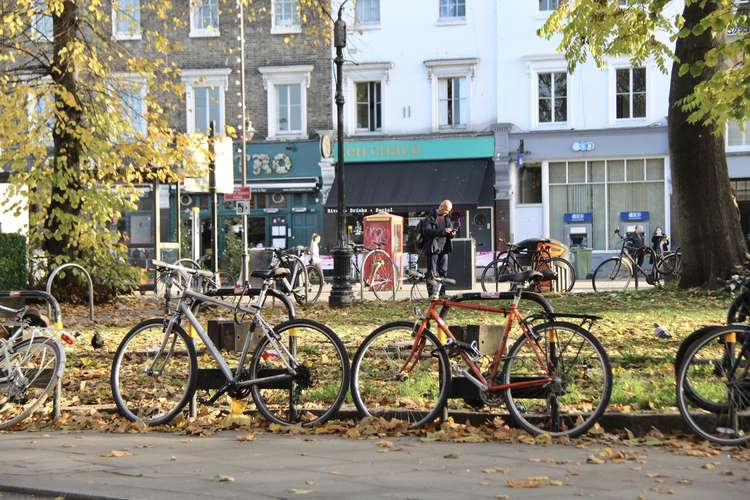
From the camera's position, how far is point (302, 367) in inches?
306

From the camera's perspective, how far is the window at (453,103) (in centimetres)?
3597

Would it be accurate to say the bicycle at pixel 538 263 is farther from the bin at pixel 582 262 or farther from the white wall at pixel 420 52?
the white wall at pixel 420 52

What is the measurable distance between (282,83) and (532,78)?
849 cm

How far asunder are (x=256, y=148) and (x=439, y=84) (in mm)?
6572

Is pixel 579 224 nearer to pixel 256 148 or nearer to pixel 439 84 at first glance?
pixel 439 84

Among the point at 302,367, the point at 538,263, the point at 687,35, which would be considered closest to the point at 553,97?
the point at 538,263

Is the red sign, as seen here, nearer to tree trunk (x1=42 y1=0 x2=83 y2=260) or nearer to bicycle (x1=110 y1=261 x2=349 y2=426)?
tree trunk (x1=42 y1=0 x2=83 y2=260)

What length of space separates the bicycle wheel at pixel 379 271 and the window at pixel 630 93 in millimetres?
17524

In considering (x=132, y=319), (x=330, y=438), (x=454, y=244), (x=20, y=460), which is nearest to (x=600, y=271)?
(x=454, y=244)

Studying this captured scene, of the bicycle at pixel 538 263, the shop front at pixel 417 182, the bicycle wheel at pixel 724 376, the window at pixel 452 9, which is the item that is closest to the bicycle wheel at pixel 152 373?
the bicycle wheel at pixel 724 376

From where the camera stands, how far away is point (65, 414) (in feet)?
28.1

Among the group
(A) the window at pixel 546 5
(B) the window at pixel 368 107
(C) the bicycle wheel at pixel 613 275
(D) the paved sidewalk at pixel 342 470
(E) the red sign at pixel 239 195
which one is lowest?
(D) the paved sidewalk at pixel 342 470

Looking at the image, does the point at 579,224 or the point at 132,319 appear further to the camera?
the point at 579,224

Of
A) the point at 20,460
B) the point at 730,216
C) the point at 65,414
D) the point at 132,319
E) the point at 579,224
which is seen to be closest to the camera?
the point at 20,460
